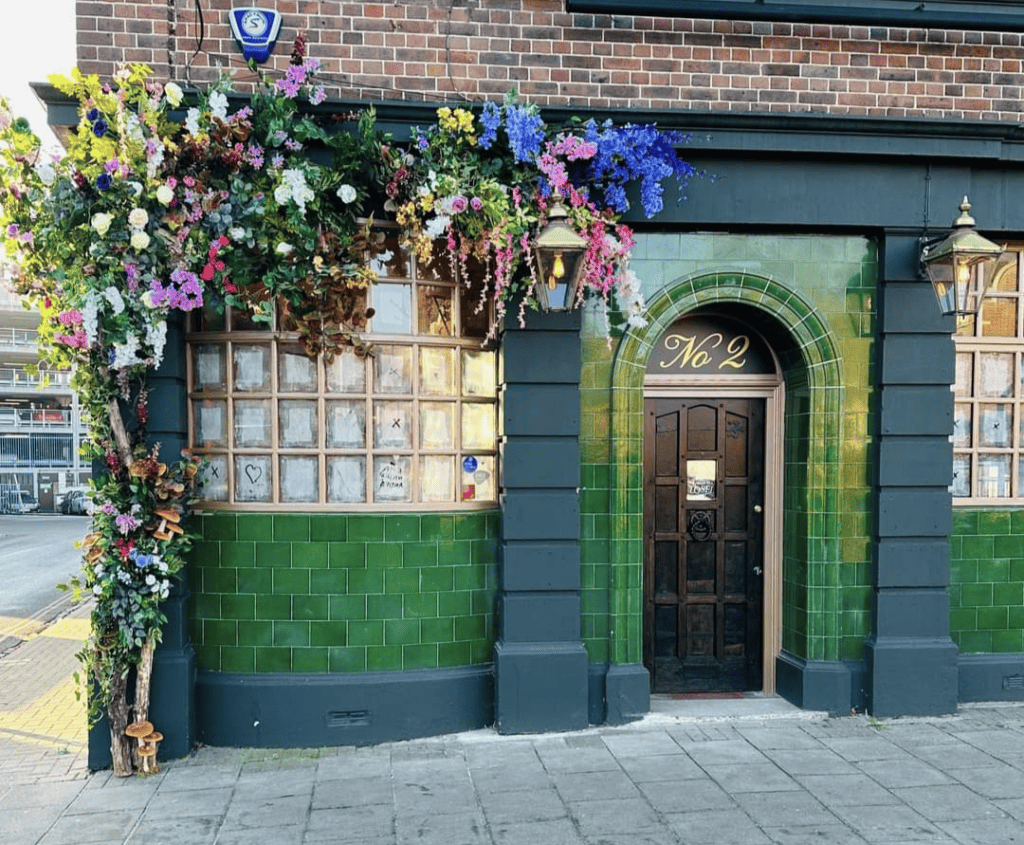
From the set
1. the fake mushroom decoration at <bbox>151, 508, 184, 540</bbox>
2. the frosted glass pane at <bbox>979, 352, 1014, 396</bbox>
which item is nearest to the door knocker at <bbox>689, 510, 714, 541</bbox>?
the frosted glass pane at <bbox>979, 352, 1014, 396</bbox>

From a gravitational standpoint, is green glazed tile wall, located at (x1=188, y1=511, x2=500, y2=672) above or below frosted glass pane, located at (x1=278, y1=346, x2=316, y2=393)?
below

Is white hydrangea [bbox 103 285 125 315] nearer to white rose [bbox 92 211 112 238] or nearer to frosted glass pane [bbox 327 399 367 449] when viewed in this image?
white rose [bbox 92 211 112 238]

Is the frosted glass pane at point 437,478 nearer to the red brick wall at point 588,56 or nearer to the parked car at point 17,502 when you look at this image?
the red brick wall at point 588,56

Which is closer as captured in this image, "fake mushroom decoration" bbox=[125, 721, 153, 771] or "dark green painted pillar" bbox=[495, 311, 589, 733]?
"fake mushroom decoration" bbox=[125, 721, 153, 771]

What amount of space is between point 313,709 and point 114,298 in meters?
3.05

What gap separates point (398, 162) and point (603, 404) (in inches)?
89.4

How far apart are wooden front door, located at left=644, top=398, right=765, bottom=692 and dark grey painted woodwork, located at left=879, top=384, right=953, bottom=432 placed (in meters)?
0.95

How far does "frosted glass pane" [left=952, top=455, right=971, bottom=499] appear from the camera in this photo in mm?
6570

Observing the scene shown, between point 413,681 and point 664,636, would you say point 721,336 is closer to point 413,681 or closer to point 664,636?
point 664,636

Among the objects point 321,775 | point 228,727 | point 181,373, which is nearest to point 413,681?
point 321,775

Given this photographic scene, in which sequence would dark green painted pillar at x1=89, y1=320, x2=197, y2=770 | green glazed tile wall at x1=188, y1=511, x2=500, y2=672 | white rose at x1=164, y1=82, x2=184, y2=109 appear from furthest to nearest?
green glazed tile wall at x1=188, y1=511, x2=500, y2=672
dark green painted pillar at x1=89, y1=320, x2=197, y2=770
white rose at x1=164, y1=82, x2=184, y2=109

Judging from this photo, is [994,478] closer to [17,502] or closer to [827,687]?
[827,687]

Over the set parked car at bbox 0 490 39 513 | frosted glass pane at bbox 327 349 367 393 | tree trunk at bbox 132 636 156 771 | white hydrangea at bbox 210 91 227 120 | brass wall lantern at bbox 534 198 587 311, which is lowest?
parked car at bbox 0 490 39 513

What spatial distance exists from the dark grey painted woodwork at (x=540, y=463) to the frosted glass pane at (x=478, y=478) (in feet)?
0.93
